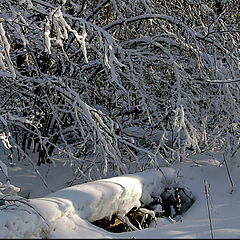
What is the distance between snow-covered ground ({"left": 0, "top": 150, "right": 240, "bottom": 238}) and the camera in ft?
3.82

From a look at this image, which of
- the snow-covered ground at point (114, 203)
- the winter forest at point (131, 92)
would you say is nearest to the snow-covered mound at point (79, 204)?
the snow-covered ground at point (114, 203)

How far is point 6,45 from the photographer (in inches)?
122

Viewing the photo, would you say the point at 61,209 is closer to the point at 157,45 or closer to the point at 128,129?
the point at 157,45

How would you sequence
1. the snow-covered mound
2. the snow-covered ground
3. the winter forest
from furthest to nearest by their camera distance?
the winter forest < the snow-covered mound < the snow-covered ground

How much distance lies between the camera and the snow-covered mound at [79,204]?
2.08m

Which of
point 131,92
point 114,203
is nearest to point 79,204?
point 114,203

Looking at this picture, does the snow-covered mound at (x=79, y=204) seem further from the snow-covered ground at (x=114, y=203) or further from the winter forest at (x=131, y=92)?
the winter forest at (x=131, y=92)

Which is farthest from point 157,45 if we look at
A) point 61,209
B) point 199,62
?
point 61,209

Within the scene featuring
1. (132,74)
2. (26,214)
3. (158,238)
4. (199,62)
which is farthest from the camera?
(132,74)

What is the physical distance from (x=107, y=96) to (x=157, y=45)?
62.6 inches

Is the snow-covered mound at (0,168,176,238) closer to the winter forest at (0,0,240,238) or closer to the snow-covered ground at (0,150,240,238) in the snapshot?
the snow-covered ground at (0,150,240,238)

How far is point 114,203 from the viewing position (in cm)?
333

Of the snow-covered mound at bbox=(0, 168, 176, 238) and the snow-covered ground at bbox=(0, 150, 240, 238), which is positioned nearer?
the snow-covered ground at bbox=(0, 150, 240, 238)

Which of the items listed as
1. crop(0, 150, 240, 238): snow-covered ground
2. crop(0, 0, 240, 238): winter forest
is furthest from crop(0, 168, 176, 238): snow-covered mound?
crop(0, 0, 240, 238): winter forest
